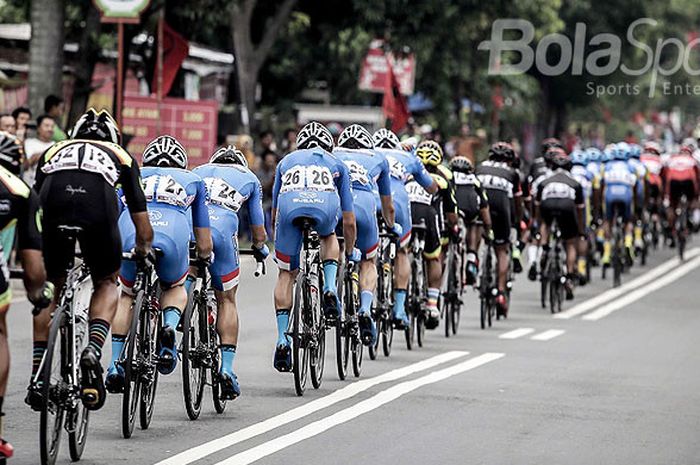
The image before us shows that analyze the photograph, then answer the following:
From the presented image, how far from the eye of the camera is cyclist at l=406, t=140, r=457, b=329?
56.3 ft

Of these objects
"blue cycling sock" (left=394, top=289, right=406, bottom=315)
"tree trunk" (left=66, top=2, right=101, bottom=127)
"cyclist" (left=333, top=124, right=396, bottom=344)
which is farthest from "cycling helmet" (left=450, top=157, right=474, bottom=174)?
"tree trunk" (left=66, top=2, right=101, bottom=127)

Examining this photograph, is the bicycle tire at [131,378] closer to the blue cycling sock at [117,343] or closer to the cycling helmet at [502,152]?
the blue cycling sock at [117,343]

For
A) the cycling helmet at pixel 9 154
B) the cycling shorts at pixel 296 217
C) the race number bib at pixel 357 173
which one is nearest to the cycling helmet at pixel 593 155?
the race number bib at pixel 357 173

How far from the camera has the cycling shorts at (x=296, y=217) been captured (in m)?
13.4

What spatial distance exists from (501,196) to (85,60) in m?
8.63

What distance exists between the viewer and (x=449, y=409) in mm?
12562

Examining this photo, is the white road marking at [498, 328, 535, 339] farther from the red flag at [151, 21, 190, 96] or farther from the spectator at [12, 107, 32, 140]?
the red flag at [151, 21, 190, 96]

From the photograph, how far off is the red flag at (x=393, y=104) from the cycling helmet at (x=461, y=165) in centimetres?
1668

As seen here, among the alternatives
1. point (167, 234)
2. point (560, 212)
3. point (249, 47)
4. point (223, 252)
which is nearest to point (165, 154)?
point (167, 234)

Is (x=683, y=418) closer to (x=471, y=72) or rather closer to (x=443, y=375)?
(x=443, y=375)

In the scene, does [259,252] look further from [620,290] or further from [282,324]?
[620,290]

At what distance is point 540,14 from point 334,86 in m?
5.41

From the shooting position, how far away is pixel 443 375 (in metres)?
14.7

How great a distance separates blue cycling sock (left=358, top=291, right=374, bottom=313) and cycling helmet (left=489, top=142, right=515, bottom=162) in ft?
18.7
